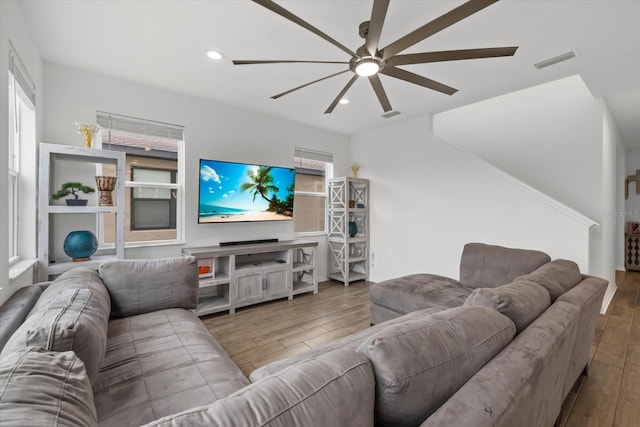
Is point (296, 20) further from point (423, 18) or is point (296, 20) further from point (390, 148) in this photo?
point (390, 148)

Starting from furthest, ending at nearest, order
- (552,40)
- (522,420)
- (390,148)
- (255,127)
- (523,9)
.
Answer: (390,148), (255,127), (552,40), (523,9), (522,420)

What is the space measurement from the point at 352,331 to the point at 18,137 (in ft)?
11.1

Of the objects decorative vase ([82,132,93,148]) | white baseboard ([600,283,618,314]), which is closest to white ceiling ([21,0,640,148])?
decorative vase ([82,132,93,148])

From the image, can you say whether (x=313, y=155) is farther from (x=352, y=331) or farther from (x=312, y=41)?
(x=352, y=331)

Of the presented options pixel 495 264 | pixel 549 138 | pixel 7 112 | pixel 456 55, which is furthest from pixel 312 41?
pixel 549 138

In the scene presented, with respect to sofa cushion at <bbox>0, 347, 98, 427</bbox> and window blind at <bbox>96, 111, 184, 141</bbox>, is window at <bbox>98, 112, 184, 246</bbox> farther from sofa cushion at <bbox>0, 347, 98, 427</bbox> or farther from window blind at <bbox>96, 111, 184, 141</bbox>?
sofa cushion at <bbox>0, 347, 98, 427</bbox>

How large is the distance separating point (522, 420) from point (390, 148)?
165 inches

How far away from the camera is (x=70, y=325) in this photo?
1.13m

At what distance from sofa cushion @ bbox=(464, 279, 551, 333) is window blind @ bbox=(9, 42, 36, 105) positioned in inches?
121

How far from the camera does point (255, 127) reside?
13.6 ft

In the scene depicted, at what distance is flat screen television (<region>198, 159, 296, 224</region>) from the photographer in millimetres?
3568

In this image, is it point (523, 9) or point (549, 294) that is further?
point (523, 9)

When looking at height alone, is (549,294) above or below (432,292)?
above

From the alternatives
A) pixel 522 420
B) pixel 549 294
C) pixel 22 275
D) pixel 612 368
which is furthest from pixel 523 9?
pixel 22 275
